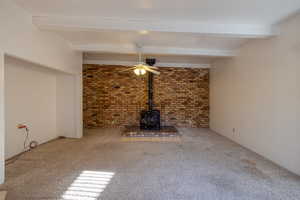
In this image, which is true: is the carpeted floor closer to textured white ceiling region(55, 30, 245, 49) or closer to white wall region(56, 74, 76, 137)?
white wall region(56, 74, 76, 137)

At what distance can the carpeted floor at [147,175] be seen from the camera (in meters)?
2.10

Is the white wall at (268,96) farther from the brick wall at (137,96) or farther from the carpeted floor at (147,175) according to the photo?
the brick wall at (137,96)

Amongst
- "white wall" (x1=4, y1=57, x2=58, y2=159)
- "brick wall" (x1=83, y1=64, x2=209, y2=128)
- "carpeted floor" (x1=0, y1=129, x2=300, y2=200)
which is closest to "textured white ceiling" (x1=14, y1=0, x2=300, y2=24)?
"white wall" (x1=4, y1=57, x2=58, y2=159)

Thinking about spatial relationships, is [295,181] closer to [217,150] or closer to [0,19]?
[217,150]

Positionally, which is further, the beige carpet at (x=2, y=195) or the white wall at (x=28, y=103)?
the white wall at (x=28, y=103)

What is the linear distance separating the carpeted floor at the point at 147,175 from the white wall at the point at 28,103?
51cm

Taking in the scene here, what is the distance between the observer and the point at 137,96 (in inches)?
250

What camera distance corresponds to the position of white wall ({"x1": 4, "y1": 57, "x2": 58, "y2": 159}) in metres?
3.30

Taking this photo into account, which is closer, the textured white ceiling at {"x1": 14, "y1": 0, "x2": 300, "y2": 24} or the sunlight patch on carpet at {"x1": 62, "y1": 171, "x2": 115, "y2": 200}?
the sunlight patch on carpet at {"x1": 62, "y1": 171, "x2": 115, "y2": 200}

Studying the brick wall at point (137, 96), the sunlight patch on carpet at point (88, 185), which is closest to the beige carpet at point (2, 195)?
the sunlight patch on carpet at point (88, 185)

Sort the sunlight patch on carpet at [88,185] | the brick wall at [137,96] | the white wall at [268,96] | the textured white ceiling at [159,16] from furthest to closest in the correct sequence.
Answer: the brick wall at [137,96], the white wall at [268,96], the textured white ceiling at [159,16], the sunlight patch on carpet at [88,185]

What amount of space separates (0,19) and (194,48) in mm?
3911

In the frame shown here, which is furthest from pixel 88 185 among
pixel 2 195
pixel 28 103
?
pixel 28 103

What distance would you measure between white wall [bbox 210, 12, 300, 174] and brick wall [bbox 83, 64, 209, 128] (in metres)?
1.49
